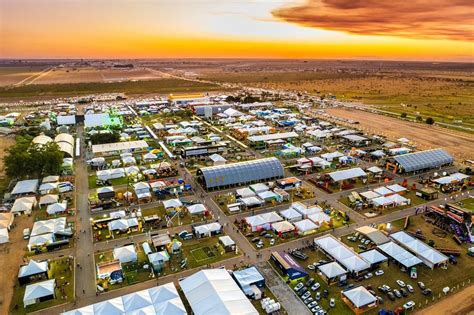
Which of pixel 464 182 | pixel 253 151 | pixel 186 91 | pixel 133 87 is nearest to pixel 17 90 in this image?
pixel 133 87

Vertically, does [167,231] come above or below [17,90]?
below

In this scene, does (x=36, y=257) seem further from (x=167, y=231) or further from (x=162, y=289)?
(x=162, y=289)

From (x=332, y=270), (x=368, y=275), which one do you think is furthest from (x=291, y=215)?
(x=368, y=275)

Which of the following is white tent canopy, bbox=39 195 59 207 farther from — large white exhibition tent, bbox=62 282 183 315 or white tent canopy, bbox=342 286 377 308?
white tent canopy, bbox=342 286 377 308

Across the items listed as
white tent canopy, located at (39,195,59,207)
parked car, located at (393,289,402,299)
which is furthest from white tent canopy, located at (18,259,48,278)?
parked car, located at (393,289,402,299)

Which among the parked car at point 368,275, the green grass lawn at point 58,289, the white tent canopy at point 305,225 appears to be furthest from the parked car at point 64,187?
the parked car at point 368,275

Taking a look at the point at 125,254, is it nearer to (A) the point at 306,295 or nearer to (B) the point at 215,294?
(B) the point at 215,294
